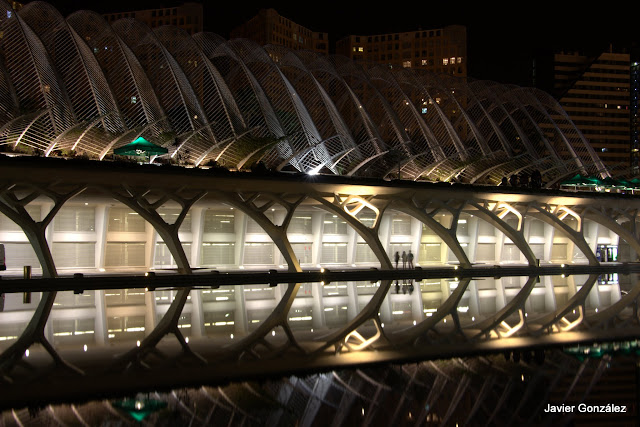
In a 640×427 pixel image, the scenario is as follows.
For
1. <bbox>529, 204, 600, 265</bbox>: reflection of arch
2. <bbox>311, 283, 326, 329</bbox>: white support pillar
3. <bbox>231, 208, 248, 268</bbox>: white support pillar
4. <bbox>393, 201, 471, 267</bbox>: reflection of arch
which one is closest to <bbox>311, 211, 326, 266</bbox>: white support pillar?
<bbox>231, 208, 248, 268</bbox>: white support pillar

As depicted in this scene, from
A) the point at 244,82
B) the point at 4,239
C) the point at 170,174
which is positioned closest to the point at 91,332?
the point at 170,174

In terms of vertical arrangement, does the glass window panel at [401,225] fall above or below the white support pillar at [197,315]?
above

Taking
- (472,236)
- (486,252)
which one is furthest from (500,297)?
(486,252)

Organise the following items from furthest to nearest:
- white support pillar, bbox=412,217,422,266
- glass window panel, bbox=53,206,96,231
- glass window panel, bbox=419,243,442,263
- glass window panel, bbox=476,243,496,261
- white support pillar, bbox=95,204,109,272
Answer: glass window panel, bbox=476,243,496,261
glass window panel, bbox=419,243,442,263
white support pillar, bbox=412,217,422,266
white support pillar, bbox=95,204,109,272
glass window panel, bbox=53,206,96,231

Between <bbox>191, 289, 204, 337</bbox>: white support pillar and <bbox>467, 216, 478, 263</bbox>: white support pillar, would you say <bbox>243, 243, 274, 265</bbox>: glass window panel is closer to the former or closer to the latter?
<bbox>467, 216, 478, 263</bbox>: white support pillar

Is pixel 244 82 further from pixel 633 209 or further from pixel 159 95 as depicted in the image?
pixel 633 209

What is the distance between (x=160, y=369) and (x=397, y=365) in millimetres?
4185

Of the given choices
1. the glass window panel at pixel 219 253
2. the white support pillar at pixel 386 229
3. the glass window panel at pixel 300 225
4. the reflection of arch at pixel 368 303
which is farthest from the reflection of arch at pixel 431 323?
the white support pillar at pixel 386 229

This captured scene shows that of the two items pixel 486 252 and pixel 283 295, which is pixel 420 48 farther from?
pixel 283 295

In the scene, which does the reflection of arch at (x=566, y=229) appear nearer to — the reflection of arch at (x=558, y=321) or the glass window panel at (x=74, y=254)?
the reflection of arch at (x=558, y=321)

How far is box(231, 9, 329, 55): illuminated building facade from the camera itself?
118 metres

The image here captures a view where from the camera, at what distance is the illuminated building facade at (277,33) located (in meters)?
118

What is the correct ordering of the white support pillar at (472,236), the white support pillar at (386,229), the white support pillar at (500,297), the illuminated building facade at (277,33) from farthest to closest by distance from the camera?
the illuminated building facade at (277,33) < the white support pillar at (472,236) < the white support pillar at (386,229) < the white support pillar at (500,297)

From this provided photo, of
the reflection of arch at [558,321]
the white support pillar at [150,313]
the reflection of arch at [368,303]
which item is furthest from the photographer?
the white support pillar at [150,313]
